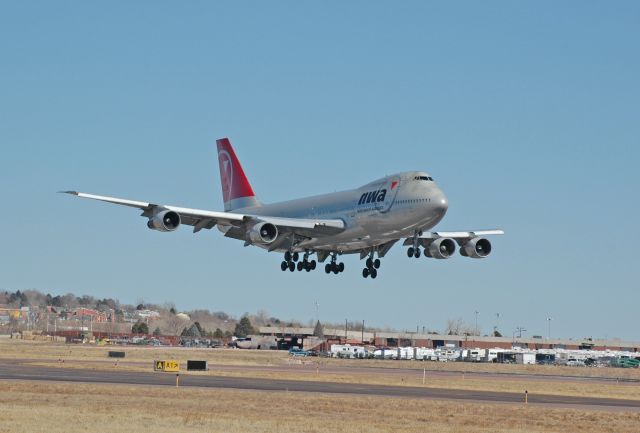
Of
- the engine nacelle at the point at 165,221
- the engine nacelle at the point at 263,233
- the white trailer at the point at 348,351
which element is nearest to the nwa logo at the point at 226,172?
the engine nacelle at the point at 263,233

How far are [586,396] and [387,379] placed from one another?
18923 mm

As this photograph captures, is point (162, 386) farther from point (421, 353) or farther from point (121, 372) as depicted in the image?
point (421, 353)

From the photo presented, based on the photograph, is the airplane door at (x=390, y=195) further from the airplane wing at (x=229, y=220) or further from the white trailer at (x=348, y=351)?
the white trailer at (x=348, y=351)

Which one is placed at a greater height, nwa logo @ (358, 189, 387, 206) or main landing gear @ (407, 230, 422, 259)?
nwa logo @ (358, 189, 387, 206)

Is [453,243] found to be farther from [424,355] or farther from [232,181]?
[424,355]

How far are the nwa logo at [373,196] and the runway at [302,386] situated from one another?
14286mm

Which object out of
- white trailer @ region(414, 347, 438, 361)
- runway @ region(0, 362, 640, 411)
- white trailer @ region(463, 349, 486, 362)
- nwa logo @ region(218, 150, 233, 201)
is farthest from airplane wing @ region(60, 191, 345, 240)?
white trailer @ region(463, 349, 486, 362)

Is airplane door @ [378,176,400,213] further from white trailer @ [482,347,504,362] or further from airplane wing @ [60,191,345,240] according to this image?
white trailer @ [482,347,504,362]

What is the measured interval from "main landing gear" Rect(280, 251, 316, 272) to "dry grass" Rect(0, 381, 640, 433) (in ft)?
71.5

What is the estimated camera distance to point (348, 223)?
82.1 meters

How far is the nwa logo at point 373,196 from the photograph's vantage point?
3103 inches

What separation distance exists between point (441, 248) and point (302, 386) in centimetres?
1836

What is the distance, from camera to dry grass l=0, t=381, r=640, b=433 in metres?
49.2

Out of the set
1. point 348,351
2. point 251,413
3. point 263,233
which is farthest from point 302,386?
point 348,351
